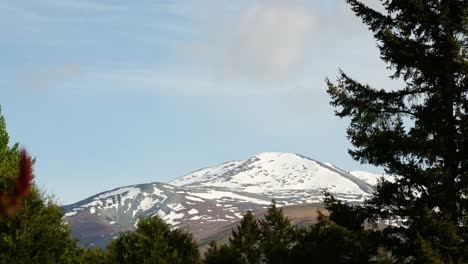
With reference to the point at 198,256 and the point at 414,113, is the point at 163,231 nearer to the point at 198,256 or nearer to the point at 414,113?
the point at 198,256

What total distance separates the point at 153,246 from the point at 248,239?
2343 inches

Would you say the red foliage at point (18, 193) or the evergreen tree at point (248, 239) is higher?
the evergreen tree at point (248, 239)

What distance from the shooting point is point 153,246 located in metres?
33.5

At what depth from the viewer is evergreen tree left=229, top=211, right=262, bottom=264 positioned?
90.3m

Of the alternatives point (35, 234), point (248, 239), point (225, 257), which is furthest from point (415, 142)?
point (248, 239)

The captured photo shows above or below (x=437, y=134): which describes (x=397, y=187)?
below

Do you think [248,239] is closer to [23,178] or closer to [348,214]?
[348,214]

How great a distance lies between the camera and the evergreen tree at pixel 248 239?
9031 cm

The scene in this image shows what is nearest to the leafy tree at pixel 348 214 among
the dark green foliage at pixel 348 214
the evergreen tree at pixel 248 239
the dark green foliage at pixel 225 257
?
the dark green foliage at pixel 348 214

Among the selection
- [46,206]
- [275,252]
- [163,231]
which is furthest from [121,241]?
[275,252]

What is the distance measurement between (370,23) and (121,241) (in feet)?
58.6

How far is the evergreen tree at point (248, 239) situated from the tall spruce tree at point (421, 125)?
226 ft

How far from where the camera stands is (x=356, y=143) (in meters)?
22.1

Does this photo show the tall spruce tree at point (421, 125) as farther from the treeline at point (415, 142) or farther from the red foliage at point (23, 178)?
the red foliage at point (23, 178)
